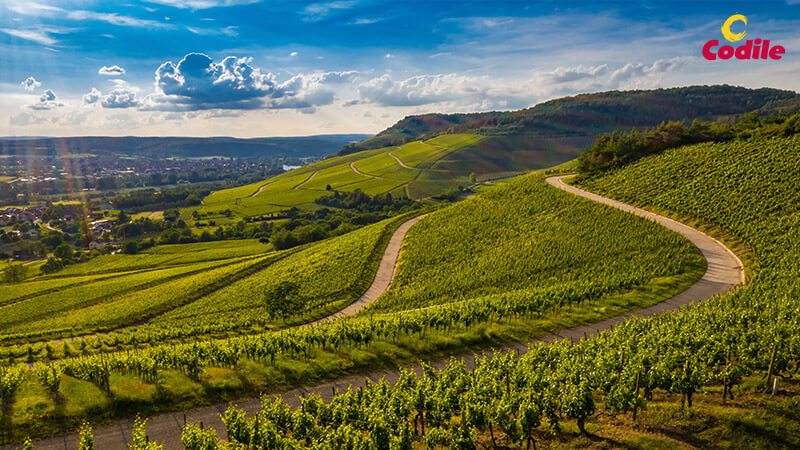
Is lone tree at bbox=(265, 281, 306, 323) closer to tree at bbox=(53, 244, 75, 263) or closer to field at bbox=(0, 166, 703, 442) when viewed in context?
field at bbox=(0, 166, 703, 442)

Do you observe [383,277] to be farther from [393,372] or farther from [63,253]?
[63,253]

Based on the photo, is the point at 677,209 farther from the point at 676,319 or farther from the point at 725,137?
the point at 676,319

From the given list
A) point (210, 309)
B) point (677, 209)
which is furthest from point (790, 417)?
point (210, 309)

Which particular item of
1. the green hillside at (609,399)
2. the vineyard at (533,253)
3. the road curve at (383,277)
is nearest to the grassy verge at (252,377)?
the green hillside at (609,399)

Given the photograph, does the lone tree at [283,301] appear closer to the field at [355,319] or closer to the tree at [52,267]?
→ the field at [355,319]

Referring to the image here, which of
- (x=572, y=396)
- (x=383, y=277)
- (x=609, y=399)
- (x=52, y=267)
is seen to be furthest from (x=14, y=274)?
(x=609, y=399)

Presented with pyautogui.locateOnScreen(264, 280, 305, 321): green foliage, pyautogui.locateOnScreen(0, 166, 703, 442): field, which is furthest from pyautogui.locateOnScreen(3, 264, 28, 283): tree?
pyautogui.locateOnScreen(264, 280, 305, 321): green foliage
